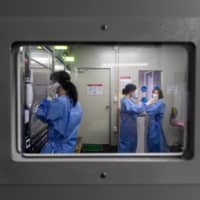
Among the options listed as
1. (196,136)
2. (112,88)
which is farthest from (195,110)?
(112,88)

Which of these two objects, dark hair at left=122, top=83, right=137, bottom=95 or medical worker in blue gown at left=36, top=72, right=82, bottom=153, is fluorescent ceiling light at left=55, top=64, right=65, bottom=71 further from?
dark hair at left=122, top=83, right=137, bottom=95

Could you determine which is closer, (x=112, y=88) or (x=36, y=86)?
(x=36, y=86)

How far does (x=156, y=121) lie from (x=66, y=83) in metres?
0.42

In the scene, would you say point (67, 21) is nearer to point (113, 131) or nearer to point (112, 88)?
point (112, 88)

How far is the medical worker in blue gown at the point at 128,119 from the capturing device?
3.47 feet

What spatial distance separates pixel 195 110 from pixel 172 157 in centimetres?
21

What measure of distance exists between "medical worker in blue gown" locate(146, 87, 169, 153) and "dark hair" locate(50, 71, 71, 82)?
0.37 metres

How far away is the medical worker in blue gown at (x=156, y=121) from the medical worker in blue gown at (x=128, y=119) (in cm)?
6

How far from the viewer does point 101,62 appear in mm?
1013

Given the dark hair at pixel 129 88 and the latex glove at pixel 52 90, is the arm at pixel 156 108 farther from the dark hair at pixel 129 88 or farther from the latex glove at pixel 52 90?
the latex glove at pixel 52 90

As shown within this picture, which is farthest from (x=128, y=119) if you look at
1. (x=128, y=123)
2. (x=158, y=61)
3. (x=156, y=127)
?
(x=158, y=61)

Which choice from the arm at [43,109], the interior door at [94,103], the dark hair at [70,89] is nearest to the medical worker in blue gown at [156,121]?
the interior door at [94,103]

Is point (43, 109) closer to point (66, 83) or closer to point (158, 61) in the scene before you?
point (66, 83)

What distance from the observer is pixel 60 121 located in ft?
3.50
